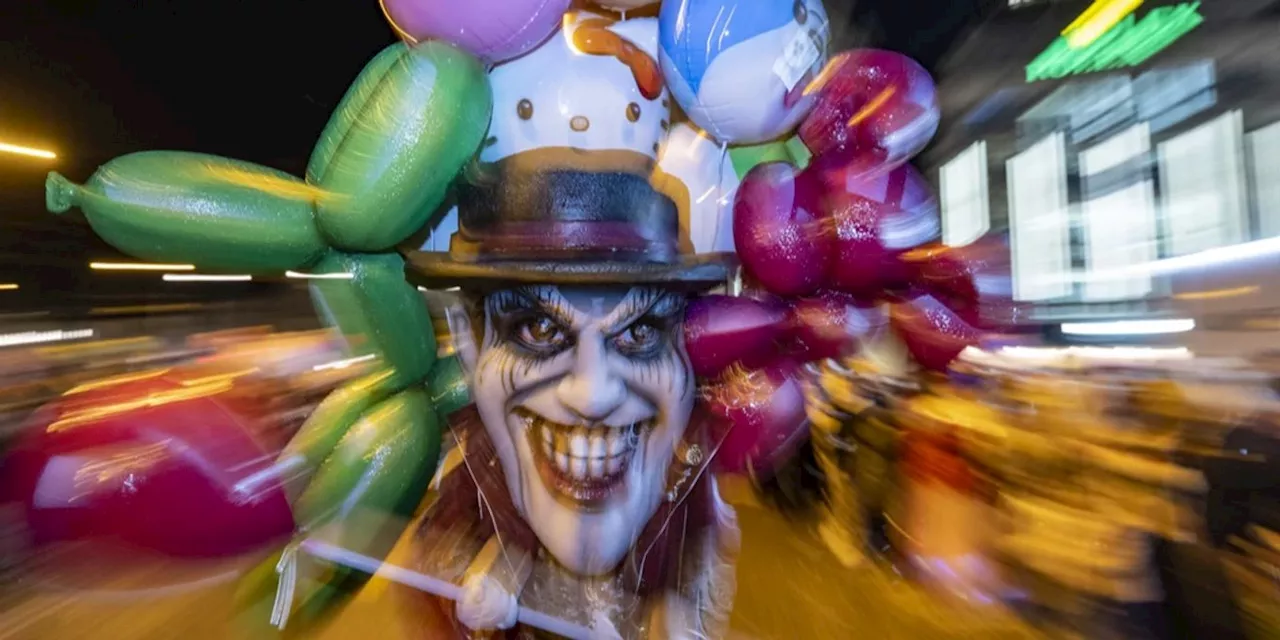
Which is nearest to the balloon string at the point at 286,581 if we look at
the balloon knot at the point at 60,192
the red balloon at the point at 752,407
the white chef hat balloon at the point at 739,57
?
the balloon knot at the point at 60,192

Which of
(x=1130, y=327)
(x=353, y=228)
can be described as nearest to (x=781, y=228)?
(x=353, y=228)

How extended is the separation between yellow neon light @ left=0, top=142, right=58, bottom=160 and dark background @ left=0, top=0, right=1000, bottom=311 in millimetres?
11

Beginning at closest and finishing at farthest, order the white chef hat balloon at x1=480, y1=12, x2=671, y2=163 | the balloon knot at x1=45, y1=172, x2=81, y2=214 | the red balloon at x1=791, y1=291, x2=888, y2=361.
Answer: the balloon knot at x1=45, y1=172, x2=81, y2=214
the white chef hat balloon at x1=480, y1=12, x2=671, y2=163
the red balloon at x1=791, y1=291, x2=888, y2=361

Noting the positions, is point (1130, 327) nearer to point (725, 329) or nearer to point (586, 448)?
point (725, 329)

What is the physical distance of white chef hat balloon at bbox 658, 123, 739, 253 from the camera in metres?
1.10

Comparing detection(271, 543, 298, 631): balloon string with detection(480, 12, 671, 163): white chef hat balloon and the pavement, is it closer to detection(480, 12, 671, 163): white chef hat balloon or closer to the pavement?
the pavement

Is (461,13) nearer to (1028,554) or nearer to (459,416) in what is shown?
(459,416)

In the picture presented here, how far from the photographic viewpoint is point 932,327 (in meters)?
1.13

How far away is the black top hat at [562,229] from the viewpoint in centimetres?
98

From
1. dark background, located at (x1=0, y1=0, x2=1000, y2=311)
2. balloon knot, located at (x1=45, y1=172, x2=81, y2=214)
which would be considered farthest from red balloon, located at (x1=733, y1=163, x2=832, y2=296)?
balloon knot, located at (x1=45, y1=172, x2=81, y2=214)

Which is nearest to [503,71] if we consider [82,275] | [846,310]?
[846,310]

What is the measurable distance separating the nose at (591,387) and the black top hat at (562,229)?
113 mm

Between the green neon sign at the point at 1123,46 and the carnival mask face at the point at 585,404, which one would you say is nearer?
the carnival mask face at the point at 585,404

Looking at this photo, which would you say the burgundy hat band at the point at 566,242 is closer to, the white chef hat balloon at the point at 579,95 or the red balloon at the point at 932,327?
the white chef hat balloon at the point at 579,95
